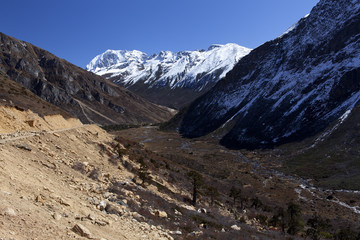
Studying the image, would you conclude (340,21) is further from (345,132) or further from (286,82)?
(345,132)

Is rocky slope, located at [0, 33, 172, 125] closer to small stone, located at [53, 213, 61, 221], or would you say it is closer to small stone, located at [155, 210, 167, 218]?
small stone, located at [155, 210, 167, 218]

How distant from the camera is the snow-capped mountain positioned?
97.0 m

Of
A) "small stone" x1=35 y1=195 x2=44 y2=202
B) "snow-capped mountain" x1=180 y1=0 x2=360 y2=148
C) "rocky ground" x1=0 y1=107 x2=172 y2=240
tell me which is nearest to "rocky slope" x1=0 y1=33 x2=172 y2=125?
"snow-capped mountain" x1=180 y1=0 x2=360 y2=148

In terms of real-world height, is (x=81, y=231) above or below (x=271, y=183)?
below

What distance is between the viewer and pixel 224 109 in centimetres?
14500

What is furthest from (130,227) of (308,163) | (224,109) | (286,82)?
(224,109)

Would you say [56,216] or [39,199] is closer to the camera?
[56,216]

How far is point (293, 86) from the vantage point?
114625mm

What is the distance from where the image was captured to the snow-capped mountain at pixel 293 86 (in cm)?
9700

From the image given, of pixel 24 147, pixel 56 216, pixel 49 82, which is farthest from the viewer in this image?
pixel 49 82

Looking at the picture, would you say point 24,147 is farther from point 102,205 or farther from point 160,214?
point 160,214

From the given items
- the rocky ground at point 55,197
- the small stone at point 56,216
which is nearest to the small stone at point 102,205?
the rocky ground at point 55,197

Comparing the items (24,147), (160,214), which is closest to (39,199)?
(24,147)

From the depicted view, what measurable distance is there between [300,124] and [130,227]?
9719 centimetres
